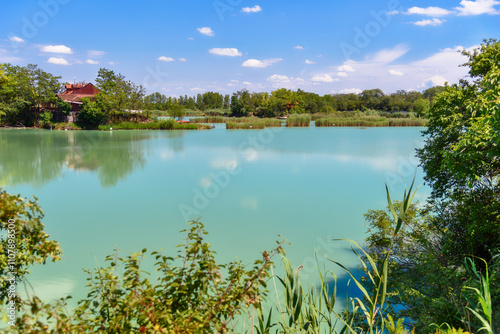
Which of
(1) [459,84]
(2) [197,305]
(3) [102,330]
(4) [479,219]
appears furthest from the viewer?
(1) [459,84]

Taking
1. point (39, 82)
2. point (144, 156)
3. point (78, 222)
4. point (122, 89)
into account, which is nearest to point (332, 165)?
point (144, 156)

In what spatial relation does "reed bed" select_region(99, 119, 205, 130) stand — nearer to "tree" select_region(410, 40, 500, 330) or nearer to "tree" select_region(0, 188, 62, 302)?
"tree" select_region(410, 40, 500, 330)

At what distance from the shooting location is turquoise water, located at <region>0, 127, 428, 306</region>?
5746mm

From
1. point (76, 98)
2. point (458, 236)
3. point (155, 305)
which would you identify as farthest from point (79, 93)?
point (155, 305)

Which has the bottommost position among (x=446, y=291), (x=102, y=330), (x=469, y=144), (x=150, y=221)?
(x=150, y=221)

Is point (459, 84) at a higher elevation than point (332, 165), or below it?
higher

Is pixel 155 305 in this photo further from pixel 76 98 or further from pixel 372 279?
pixel 76 98

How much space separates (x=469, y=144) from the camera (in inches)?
128

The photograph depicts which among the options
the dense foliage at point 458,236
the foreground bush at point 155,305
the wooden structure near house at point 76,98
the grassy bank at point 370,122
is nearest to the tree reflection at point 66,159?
the dense foliage at point 458,236

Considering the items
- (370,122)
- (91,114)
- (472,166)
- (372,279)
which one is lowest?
(372,279)

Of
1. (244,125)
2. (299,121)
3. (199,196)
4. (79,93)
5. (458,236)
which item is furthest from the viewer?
(79,93)

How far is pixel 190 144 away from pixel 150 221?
13.4 metres

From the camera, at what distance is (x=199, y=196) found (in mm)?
8977

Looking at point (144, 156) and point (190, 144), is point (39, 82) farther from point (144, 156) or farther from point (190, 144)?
point (144, 156)
